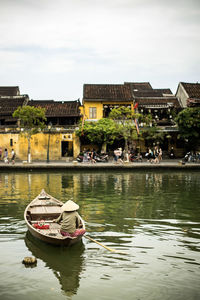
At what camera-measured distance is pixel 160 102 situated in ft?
112

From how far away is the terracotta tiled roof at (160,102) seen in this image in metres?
33.6

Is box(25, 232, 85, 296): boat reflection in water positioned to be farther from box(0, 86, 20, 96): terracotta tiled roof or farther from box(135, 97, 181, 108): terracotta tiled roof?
box(0, 86, 20, 96): terracotta tiled roof

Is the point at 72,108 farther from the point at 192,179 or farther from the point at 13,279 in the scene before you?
the point at 13,279

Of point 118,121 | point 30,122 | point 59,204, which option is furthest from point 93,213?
point 118,121

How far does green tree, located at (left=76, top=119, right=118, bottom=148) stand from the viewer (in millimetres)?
31297

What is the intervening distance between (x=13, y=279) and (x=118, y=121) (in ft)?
87.9

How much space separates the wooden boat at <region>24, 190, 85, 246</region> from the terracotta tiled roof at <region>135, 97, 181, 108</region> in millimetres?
23756

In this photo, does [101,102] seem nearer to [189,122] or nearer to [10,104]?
[10,104]

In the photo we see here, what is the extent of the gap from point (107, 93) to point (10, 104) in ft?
31.2

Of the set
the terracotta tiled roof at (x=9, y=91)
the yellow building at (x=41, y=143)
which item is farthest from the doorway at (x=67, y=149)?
the terracotta tiled roof at (x=9, y=91)

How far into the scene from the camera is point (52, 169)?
82.1 ft

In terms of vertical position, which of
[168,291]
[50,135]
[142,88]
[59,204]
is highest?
[142,88]

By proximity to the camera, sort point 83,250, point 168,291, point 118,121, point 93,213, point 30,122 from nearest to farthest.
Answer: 1. point 168,291
2. point 83,250
3. point 93,213
4. point 30,122
5. point 118,121

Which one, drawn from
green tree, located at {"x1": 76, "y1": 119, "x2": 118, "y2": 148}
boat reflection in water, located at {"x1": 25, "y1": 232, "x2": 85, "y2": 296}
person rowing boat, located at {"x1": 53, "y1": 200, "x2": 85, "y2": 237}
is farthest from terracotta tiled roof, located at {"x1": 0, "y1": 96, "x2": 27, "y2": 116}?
person rowing boat, located at {"x1": 53, "y1": 200, "x2": 85, "y2": 237}
